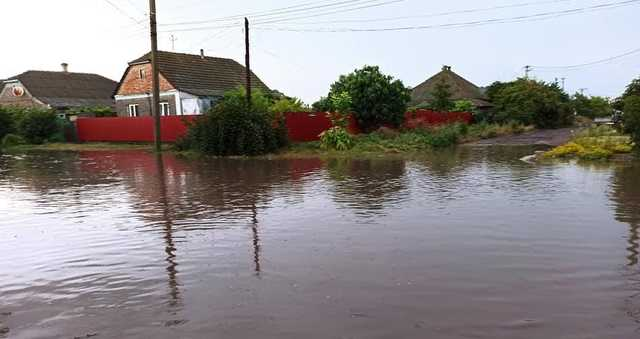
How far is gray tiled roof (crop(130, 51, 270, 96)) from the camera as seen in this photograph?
40750mm

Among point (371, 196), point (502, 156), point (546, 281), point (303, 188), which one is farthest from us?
point (502, 156)

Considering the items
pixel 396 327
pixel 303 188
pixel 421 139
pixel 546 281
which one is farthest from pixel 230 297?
pixel 421 139

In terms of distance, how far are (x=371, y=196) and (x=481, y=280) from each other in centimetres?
617

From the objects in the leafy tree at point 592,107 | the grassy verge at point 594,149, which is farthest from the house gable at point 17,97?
the leafy tree at point 592,107

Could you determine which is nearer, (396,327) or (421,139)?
(396,327)

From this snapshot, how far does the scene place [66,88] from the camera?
56.1 metres

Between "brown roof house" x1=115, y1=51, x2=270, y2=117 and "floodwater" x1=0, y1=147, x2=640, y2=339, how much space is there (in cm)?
2722

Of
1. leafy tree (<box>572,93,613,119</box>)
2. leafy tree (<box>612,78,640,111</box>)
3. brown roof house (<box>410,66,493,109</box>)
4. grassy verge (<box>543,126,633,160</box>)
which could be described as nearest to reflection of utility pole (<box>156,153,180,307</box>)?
A: grassy verge (<box>543,126,633,160</box>)

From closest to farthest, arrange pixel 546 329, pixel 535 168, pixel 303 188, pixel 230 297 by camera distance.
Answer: pixel 546 329 < pixel 230 297 < pixel 303 188 < pixel 535 168

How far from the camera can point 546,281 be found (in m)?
5.68

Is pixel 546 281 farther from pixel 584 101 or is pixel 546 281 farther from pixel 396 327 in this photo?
pixel 584 101

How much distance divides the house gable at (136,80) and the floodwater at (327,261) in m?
30.5

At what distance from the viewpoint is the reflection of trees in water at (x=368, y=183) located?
36.1 feet

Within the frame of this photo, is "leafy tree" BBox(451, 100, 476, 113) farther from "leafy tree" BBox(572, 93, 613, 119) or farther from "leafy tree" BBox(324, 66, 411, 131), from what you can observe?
"leafy tree" BBox(572, 93, 613, 119)
